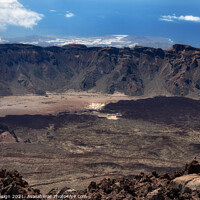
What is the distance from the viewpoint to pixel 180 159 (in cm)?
6512

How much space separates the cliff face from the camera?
164 metres

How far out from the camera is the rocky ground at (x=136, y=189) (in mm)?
21891

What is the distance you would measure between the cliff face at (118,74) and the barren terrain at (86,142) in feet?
103

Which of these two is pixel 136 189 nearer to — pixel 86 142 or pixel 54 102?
pixel 86 142

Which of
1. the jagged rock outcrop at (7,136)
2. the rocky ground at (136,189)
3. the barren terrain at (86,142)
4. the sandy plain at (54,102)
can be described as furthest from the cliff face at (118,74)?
the rocky ground at (136,189)

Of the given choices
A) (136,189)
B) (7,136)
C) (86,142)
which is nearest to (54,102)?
(7,136)

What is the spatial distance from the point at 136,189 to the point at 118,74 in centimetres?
16048

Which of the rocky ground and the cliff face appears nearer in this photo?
the rocky ground

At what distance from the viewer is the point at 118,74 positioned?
184 meters

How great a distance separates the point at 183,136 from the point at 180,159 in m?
20.1

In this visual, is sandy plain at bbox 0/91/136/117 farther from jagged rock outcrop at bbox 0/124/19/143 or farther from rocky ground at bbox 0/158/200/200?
rocky ground at bbox 0/158/200/200

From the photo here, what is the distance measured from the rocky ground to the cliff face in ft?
438

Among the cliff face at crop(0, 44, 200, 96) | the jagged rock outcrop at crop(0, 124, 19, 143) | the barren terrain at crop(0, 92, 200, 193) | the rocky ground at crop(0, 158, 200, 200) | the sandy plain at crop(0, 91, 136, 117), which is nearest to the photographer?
the rocky ground at crop(0, 158, 200, 200)

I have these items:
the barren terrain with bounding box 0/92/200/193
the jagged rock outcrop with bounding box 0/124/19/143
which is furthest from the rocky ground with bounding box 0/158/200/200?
the jagged rock outcrop with bounding box 0/124/19/143
